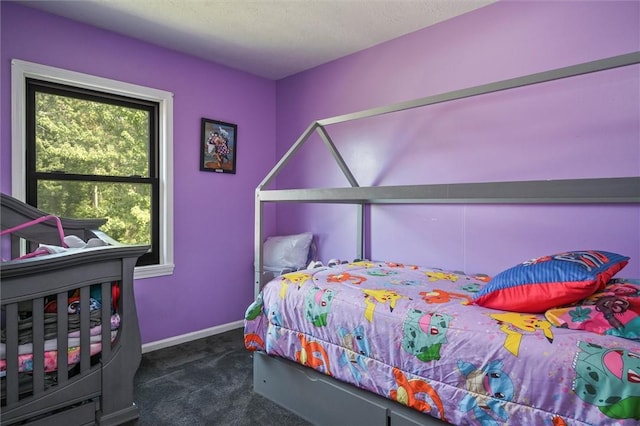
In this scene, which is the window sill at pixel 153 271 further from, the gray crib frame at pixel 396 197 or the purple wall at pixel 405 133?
the gray crib frame at pixel 396 197

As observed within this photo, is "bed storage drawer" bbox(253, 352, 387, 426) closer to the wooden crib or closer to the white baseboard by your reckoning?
the wooden crib

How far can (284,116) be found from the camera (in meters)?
3.45

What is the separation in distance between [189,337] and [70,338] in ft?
5.30

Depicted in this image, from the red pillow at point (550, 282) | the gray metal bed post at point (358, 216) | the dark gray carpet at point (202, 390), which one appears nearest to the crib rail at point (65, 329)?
the dark gray carpet at point (202, 390)

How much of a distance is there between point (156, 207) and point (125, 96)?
82 centimetres

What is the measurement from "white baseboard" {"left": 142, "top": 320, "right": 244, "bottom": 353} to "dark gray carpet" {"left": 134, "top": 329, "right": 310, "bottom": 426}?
4 cm

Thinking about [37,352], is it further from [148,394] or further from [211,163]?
[211,163]

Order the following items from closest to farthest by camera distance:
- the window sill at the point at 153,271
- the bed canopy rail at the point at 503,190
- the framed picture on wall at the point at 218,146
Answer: the bed canopy rail at the point at 503,190 → the window sill at the point at 153,271 → the framed picture on wall at the point at 218,146

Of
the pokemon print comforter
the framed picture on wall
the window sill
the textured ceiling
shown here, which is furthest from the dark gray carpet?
the textured ceiling

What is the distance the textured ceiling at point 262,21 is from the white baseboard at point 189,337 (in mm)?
2191

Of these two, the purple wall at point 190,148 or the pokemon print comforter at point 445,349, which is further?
the purple wall at point 190,148

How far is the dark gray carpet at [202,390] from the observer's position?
6.09ft

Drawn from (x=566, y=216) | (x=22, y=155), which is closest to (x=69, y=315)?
(x=22, y=155)

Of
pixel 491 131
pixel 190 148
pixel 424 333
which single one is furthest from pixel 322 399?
pixel 190 148
